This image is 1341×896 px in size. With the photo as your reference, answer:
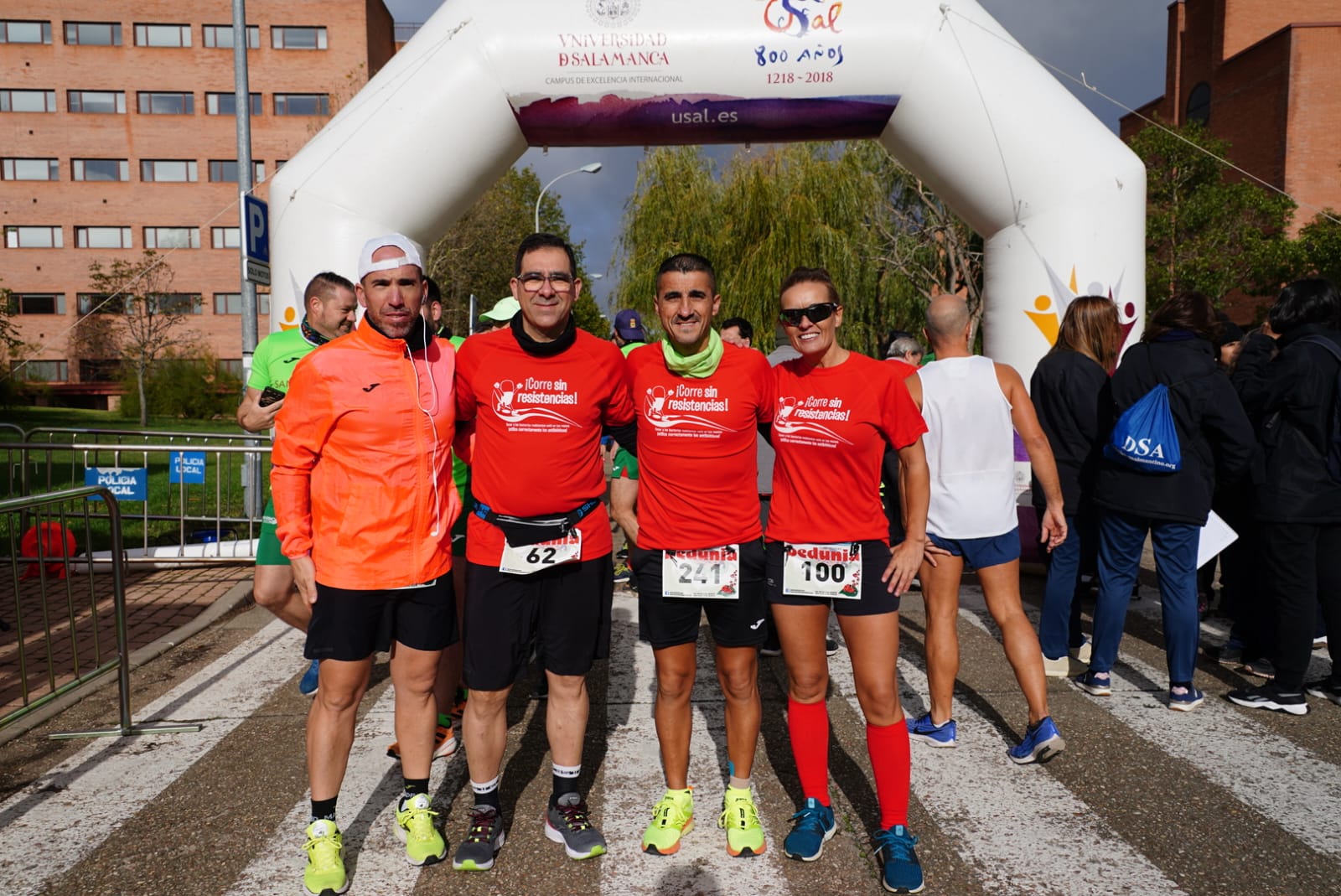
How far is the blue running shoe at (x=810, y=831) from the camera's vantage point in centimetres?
310

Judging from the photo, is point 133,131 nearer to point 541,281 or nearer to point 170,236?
point 170,236

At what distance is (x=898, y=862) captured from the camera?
2943mm

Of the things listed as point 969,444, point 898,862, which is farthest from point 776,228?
point 898,862

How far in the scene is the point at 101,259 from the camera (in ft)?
157

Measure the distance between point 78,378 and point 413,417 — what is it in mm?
54491

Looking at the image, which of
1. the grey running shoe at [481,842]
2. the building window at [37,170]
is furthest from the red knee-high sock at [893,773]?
the building window at [37,170]

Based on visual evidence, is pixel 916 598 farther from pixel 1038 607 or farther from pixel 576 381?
pixel 576 381

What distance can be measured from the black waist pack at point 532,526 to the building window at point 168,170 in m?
53.8

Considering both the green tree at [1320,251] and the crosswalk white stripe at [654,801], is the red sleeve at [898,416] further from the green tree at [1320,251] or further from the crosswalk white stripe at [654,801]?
the green tree at [1320,251]

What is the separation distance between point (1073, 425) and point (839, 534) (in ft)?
9.30

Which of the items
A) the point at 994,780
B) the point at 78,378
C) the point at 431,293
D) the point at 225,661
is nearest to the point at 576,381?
the point at 431,293

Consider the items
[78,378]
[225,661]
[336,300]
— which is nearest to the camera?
[336,300]

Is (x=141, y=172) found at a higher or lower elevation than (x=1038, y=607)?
higher

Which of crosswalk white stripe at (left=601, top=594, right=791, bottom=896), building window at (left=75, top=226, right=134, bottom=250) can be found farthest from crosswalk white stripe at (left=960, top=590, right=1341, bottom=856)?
building window at (left=75, top=226, right=134, bottom=250)
